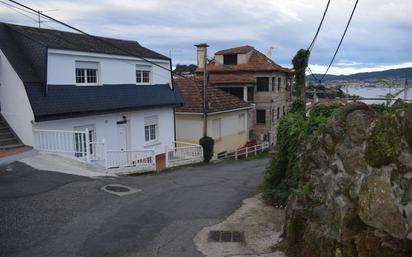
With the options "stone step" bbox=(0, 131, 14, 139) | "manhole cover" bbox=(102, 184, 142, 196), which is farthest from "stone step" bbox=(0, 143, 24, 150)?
"manhole cover" bbox=(102, 184, 142, 196)

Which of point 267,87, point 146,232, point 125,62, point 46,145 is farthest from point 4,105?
point 267,87

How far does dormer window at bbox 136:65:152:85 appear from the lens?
21.0m

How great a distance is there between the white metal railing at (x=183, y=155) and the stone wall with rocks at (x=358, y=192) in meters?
13.6

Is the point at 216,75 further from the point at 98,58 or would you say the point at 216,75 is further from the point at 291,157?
the point at 291,157

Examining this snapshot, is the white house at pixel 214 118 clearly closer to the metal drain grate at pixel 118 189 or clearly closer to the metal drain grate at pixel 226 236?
→ the metal drain grate at pixel 118 189

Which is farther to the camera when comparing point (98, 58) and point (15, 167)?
point (98, 58)

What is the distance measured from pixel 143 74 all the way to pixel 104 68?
3.28 meters

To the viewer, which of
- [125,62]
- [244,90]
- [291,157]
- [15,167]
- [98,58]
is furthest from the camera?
[244,90]

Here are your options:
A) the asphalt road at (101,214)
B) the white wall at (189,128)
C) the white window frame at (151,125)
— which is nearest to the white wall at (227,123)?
the white wall at (189,128)

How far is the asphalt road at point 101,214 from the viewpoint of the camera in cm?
703

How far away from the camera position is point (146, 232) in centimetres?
785

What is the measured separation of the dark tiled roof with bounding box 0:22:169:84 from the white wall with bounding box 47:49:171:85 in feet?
0.78

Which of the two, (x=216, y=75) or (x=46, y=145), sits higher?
(x=216, y=75)

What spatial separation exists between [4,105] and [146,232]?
36.3 feet
